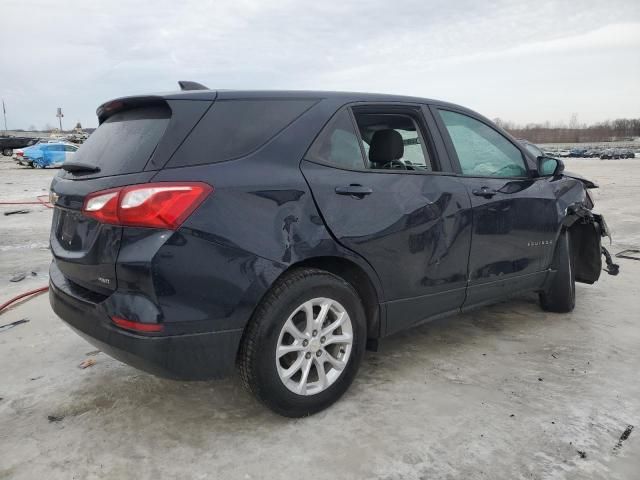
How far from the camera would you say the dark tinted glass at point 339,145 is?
2766 millimetres

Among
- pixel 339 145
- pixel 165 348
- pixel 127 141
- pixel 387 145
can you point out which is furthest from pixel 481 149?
pixel 165 348

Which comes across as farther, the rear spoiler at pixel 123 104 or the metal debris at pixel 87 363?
the metal debris at pixel 87 363

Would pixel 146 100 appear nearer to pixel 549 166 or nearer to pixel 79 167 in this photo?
pixel 79 167

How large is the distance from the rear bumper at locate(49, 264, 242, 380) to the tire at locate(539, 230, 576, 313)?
9.82 feet

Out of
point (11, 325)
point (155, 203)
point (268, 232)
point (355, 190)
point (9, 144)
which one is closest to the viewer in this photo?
point (155, 203)

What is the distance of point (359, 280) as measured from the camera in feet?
9.63

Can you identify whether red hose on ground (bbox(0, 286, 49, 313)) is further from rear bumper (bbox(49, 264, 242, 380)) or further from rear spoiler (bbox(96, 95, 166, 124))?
rear bumper (bbox(49, 264, 242, 380))

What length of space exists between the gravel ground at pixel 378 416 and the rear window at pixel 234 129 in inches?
54.5

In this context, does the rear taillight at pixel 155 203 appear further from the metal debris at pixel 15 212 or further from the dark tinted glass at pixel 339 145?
the metal debris at pixel 15 212

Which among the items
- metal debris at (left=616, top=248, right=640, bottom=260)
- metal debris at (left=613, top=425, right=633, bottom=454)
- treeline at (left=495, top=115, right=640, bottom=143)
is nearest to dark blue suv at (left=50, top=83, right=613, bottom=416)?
metal debris at (left=613, top=425, right=633, bottom=454)

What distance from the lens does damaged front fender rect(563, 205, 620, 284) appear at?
4.55 meters

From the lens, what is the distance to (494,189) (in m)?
3.60

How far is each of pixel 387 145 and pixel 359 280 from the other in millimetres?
900

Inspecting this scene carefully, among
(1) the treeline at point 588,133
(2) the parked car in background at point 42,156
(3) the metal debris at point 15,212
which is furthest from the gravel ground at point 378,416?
(1) the treeline at point 588,133
